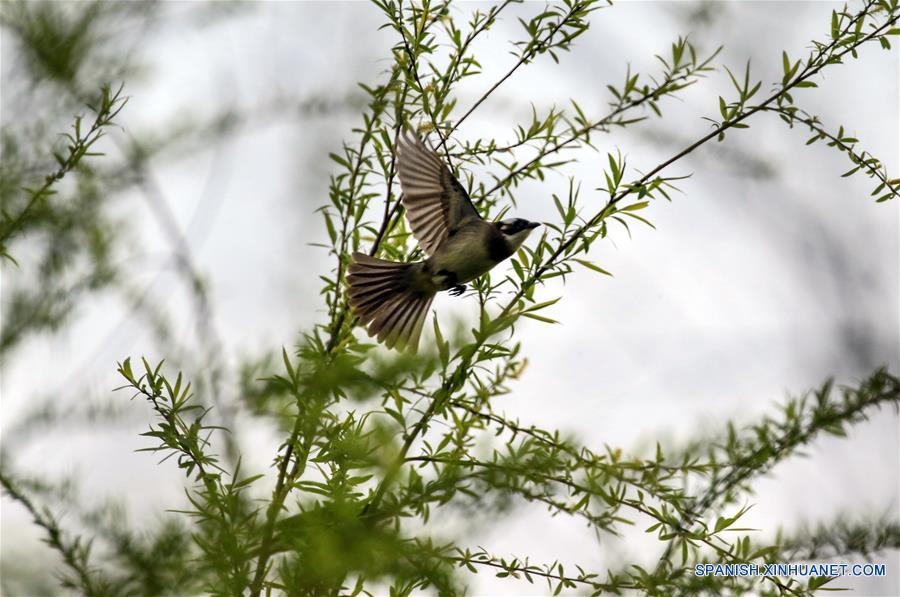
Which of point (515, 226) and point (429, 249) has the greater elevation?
point (515, 226)

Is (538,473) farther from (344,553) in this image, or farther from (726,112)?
(726,112)

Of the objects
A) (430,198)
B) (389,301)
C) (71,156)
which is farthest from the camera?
(430,198)

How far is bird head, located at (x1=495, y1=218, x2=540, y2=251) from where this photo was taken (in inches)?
98.2

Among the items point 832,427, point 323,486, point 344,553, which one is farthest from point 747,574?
point 344,553

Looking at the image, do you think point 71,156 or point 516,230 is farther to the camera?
point 516,230

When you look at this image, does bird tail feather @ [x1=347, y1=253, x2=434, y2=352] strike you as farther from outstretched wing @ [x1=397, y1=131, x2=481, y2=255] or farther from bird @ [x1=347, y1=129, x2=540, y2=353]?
outstretched wing @ [x1=397, y1=131, x2=481, y2=255]

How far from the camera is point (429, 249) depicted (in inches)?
94.8

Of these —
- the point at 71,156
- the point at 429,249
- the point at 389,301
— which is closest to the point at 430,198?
the point at 429,249

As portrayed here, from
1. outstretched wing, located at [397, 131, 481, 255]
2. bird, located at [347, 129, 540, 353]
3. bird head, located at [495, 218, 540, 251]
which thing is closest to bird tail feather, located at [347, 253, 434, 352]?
bird, located at [347, 129, 540, 353]

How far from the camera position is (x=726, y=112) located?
5.40 feet

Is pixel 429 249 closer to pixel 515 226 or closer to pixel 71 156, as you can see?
pixel 515 226

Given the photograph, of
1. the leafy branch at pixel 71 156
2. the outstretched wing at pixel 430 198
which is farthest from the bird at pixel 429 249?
the leafy branch at pixel 71 156

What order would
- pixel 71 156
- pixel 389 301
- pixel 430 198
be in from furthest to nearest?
1. pixel 430 198
2. pixel 389 301
3. pixel 71 156

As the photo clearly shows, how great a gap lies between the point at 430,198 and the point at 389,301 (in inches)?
12.0
